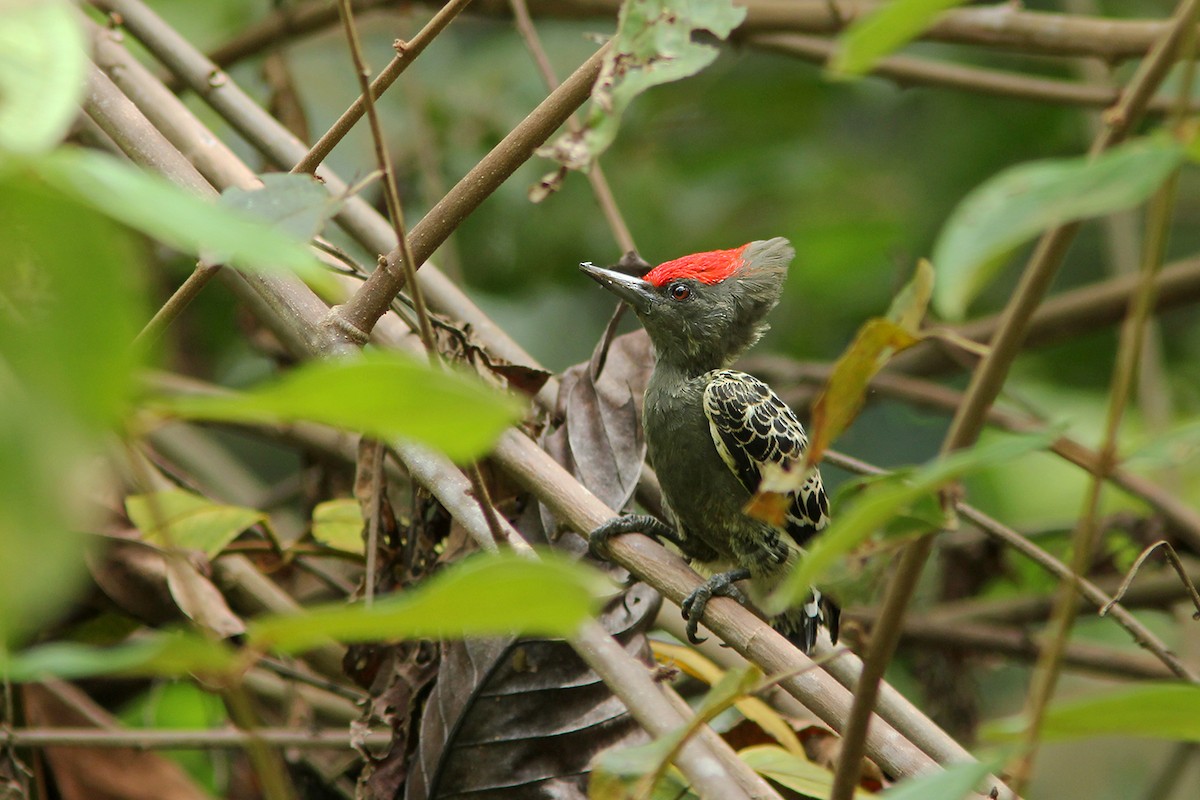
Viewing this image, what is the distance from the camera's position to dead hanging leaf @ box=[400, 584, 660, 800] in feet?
7.17

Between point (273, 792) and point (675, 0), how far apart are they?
120 cm

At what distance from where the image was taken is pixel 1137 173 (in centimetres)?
79

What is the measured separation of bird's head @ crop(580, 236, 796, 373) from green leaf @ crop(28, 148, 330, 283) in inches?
95.1

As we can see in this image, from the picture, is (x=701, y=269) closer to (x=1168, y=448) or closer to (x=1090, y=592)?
(x=1090, y=592)

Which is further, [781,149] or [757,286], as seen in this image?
[781,149]

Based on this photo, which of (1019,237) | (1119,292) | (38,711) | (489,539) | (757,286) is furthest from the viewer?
(1119,292)

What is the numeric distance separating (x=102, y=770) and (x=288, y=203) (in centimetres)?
203

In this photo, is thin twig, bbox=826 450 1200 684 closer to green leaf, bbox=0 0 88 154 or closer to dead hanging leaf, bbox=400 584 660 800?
dead hanging leaf, bbox=400 584 660 800

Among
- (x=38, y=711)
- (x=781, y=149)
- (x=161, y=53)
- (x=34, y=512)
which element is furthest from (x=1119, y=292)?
(x=34, y=512)

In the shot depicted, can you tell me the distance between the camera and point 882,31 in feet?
2.79

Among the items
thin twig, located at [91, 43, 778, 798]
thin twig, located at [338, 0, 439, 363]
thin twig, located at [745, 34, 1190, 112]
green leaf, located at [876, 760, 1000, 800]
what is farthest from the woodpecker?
green leaf, located at [876, 760, 1000, 800]

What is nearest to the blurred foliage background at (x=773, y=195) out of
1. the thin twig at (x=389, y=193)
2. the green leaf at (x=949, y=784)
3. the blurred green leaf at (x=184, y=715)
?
the blurred green leaf at (x=184, y=715)

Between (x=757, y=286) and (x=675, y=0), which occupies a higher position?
(x=757, y=286)

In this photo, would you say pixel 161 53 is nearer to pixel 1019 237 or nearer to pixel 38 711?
pixel 38 711
